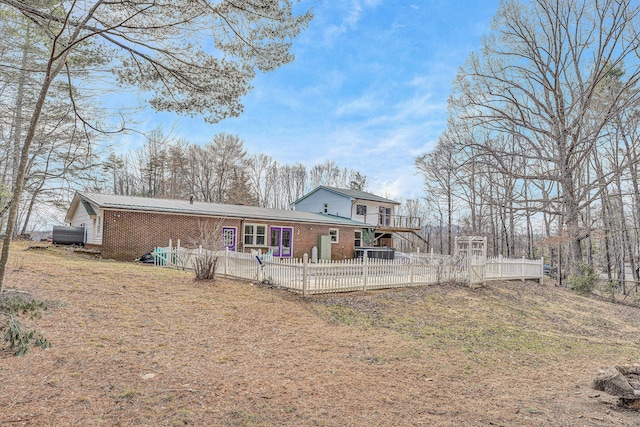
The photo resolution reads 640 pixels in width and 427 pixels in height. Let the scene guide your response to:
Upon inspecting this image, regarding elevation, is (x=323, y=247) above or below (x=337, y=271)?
above

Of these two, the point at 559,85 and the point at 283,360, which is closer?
the point at 283,360

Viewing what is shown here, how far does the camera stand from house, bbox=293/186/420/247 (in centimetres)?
2685

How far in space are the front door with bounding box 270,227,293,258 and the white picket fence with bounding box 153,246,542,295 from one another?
7.45 m

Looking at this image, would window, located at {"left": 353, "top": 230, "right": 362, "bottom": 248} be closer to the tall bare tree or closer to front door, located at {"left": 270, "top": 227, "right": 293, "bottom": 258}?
front door, located at {"left": 270, "top": 227, "right": 293, "bottom": 258}

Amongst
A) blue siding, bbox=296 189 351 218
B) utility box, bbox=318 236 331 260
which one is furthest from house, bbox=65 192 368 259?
blue siding, bbox=296 189 351 218

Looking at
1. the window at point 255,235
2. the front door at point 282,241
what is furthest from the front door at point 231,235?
the front door at point 282,241

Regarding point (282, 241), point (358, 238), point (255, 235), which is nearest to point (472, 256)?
point (282, 241)

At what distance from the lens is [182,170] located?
3309cm

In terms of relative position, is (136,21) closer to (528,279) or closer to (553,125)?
(528,279)

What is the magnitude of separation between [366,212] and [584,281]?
15937 millimetres

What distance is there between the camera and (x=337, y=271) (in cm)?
973

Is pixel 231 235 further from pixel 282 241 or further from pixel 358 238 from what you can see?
pixel 358 238

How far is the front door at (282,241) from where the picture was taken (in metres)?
20.6

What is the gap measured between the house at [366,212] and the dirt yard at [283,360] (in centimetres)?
1681
